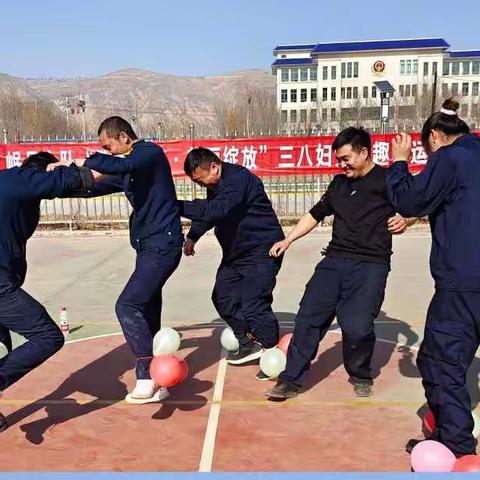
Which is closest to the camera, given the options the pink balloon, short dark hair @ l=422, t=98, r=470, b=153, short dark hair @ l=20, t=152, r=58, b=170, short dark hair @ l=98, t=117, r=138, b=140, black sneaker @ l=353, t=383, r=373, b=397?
the pink balloon

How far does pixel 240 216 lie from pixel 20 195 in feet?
6.17

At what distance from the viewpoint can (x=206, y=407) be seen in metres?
4.21

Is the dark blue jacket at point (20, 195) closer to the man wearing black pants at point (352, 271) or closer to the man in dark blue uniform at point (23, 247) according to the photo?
the man in dark blue uniform at point (23, 247)

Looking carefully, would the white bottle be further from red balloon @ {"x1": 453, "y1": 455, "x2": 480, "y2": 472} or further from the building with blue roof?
the building with blue roof

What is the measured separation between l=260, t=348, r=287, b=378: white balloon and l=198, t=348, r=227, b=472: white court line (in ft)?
1.22

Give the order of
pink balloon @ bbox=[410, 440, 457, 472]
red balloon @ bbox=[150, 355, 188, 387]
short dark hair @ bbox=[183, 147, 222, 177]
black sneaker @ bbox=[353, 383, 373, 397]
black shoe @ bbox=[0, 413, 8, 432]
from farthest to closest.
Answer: short dark hair @ bbox=[183, 147, 222, 177], black sneaker @ bbox=[353, 383, 373, 397], red balloon @ bbox=[150, 355, 188, 387], black shoe @ bbox=[0, 413, 8, 432], pink balloon @ bbox=[410, 440, 457, 472]

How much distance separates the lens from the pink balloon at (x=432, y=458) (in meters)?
2.61

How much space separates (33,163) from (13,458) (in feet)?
6.03

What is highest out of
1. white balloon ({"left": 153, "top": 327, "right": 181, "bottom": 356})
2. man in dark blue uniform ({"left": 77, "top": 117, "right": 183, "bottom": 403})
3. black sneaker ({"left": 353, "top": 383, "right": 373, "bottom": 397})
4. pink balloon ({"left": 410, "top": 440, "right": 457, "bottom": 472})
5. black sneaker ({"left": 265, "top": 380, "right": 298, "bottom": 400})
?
man in dark blue uniform ({"left": 77, "top": 117, "right": 183, "bottom": 403})

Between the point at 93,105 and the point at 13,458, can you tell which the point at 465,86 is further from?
the point at 93,105

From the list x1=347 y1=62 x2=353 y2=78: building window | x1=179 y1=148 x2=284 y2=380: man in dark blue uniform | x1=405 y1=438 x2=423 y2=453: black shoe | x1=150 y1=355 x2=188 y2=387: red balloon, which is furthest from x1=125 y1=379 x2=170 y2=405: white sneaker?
x1=347 y1=62 x2=353 y2=78: building window

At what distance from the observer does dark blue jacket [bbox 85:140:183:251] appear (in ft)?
13.7

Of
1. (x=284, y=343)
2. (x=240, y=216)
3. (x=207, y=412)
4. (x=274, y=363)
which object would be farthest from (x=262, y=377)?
(x=240, y=216)

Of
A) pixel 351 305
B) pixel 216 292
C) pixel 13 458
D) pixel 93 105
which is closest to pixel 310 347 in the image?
pixel 351 305
